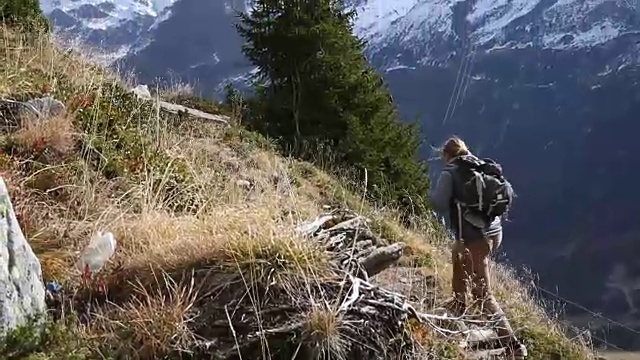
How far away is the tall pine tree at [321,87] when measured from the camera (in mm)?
15352

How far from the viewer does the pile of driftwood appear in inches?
137

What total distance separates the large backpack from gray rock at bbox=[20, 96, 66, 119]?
127 inches

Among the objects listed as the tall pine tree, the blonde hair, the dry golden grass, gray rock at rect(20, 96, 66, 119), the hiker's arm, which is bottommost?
the tall pine tree

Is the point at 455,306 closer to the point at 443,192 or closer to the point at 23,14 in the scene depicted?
the point at 443,192

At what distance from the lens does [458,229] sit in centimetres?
607

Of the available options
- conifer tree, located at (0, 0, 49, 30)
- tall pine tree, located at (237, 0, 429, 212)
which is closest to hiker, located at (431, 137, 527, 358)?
conifer tree, located at (0, 0, 49, 30)

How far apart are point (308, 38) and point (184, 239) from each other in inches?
487

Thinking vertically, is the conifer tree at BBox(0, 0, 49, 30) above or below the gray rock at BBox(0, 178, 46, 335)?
above

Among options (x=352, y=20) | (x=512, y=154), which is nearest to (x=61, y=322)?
(x=352, y=20)

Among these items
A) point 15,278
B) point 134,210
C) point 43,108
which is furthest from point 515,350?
point 43,108

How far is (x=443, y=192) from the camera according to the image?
596 cm

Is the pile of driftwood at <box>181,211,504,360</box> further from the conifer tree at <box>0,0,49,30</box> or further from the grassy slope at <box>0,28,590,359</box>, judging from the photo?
the conifer tree at <box>0,0,49,30</box>

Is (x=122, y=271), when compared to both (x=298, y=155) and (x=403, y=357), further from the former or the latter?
(x=298, y=155)

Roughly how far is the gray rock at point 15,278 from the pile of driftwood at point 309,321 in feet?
2.48
